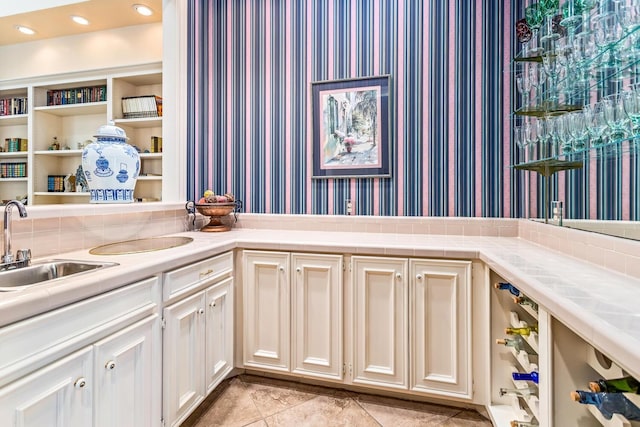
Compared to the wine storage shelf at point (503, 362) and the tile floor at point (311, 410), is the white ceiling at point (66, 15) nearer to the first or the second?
the tile floor at point (311, 410)

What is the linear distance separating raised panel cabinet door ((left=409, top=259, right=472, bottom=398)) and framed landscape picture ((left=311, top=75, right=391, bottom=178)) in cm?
88

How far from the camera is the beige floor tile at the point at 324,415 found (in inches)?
69.9

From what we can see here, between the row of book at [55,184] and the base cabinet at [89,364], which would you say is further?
the row of book at [55,184]

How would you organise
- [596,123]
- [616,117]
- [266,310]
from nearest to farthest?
1. [616,117]
2. [596,123]
3. [266,310]

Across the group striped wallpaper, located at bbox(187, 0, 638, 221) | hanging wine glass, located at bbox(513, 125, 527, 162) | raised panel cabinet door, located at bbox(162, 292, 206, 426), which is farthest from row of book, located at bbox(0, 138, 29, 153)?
hanging wine glass, located at bbox(513, 125, 527, 162)

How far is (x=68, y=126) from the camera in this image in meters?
4.00

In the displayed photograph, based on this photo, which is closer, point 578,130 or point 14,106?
point 578,130

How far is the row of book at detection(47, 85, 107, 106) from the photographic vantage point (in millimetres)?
3686

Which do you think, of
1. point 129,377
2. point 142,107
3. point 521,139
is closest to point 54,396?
point 129,377

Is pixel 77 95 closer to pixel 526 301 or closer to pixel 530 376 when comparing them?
pixel 526 301

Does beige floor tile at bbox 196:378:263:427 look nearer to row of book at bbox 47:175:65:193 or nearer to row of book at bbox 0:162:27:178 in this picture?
row of book at bbox 47:175:65:193

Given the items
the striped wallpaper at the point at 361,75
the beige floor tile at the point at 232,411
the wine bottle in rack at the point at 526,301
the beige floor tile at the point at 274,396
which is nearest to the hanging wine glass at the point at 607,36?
the striped wallpaper at the point at 361,75

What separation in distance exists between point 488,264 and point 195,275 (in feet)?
4.65

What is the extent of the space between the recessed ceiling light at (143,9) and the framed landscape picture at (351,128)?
6.34ft
